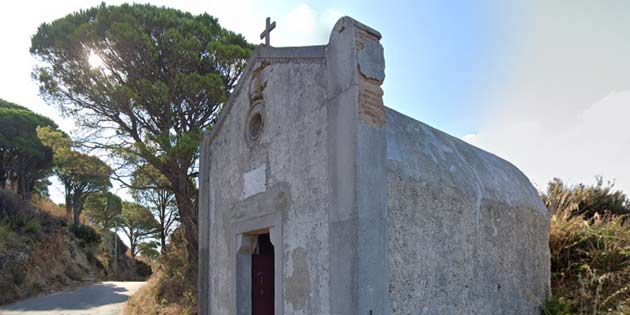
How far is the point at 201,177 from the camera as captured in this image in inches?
301

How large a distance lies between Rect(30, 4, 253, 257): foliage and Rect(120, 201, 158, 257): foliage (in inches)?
472

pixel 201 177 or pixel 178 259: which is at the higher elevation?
pixel 201 177

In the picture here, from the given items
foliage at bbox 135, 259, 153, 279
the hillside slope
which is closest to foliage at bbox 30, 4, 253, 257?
the hillside slope

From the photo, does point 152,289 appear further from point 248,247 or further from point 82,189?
point 82,189

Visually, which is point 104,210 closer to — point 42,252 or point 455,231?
point 42,252

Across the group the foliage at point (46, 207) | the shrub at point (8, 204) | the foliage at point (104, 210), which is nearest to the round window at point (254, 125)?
the shrub at point (8, 204)

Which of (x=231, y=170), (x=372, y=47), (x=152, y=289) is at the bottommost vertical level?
(x=152, y=289)

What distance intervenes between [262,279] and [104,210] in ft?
97.7

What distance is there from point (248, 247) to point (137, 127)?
8.27 metres

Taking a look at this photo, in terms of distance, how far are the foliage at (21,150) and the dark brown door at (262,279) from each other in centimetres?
2136

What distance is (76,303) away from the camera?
1450 centimetres

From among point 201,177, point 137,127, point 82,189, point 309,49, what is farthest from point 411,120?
point 82,189

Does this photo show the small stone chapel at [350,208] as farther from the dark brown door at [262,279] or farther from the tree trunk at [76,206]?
the tree trunk at [76,206]

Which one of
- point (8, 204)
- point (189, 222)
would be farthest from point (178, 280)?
point (8, 204)
